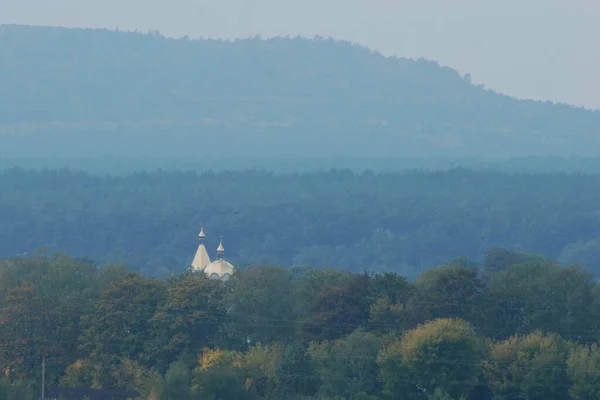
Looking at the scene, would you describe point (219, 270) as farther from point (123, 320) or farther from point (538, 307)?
point (538, 307)

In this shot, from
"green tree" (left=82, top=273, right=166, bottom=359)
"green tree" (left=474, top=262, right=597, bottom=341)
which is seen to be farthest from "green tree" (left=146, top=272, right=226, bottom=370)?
"green tree" (left=474, top=262, right=597, bottom=341)

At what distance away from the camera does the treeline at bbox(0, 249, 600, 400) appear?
4403cm

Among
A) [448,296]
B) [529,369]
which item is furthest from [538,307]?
[529,369]

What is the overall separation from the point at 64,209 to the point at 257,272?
133m

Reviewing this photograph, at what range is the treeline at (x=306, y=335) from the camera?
144 ft

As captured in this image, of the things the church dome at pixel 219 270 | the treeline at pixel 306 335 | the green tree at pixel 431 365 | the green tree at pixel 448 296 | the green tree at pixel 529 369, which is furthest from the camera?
the church dome at pixel 219 270

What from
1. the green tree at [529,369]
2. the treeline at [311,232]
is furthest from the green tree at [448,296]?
the treeline at [311,232]

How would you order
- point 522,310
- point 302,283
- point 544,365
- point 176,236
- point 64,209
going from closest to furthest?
point 544,365 → point 522,310 → point 302,283 → point 176,236 → point 64,209

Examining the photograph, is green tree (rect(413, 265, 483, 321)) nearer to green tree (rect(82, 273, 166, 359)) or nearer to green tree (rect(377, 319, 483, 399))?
green tree (rect(377, 319, 483, 399))

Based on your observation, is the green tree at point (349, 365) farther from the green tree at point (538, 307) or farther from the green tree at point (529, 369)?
the green tree at point (538, 307)

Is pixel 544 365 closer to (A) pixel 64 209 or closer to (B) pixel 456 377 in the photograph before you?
(B) pixel 456 377

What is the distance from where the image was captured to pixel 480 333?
50.2 meters

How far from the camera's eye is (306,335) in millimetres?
49906

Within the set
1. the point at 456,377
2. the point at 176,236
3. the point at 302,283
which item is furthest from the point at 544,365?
the point at 176,236
